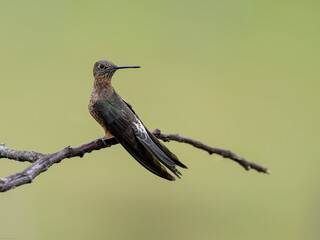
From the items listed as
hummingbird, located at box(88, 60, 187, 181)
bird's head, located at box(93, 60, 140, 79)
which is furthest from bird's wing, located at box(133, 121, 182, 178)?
bird's head, located at box(93, 60, 140, 79)

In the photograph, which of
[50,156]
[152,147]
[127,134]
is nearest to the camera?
[50,156]

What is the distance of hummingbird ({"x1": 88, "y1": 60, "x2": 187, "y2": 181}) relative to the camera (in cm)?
91

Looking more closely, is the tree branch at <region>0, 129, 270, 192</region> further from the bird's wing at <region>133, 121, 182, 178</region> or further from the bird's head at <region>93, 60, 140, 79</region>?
the bird's head at <region>93, 60, 140, 79</region>

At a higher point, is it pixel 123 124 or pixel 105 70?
pixel 105 70

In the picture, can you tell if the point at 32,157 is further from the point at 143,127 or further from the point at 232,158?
the point at 232,158

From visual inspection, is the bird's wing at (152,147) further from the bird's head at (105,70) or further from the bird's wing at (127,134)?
the bird's head at (105,70)

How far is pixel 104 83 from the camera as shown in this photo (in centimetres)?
116

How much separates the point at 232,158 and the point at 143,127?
28cm

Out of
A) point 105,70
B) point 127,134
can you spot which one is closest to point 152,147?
point 127,134

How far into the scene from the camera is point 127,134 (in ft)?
3.51

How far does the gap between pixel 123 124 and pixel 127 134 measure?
5cm

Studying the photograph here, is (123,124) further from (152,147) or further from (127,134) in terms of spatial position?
(152,147)

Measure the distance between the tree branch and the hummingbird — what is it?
1.8 inches

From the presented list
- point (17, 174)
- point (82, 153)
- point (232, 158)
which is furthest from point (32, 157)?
point (232, 158)
